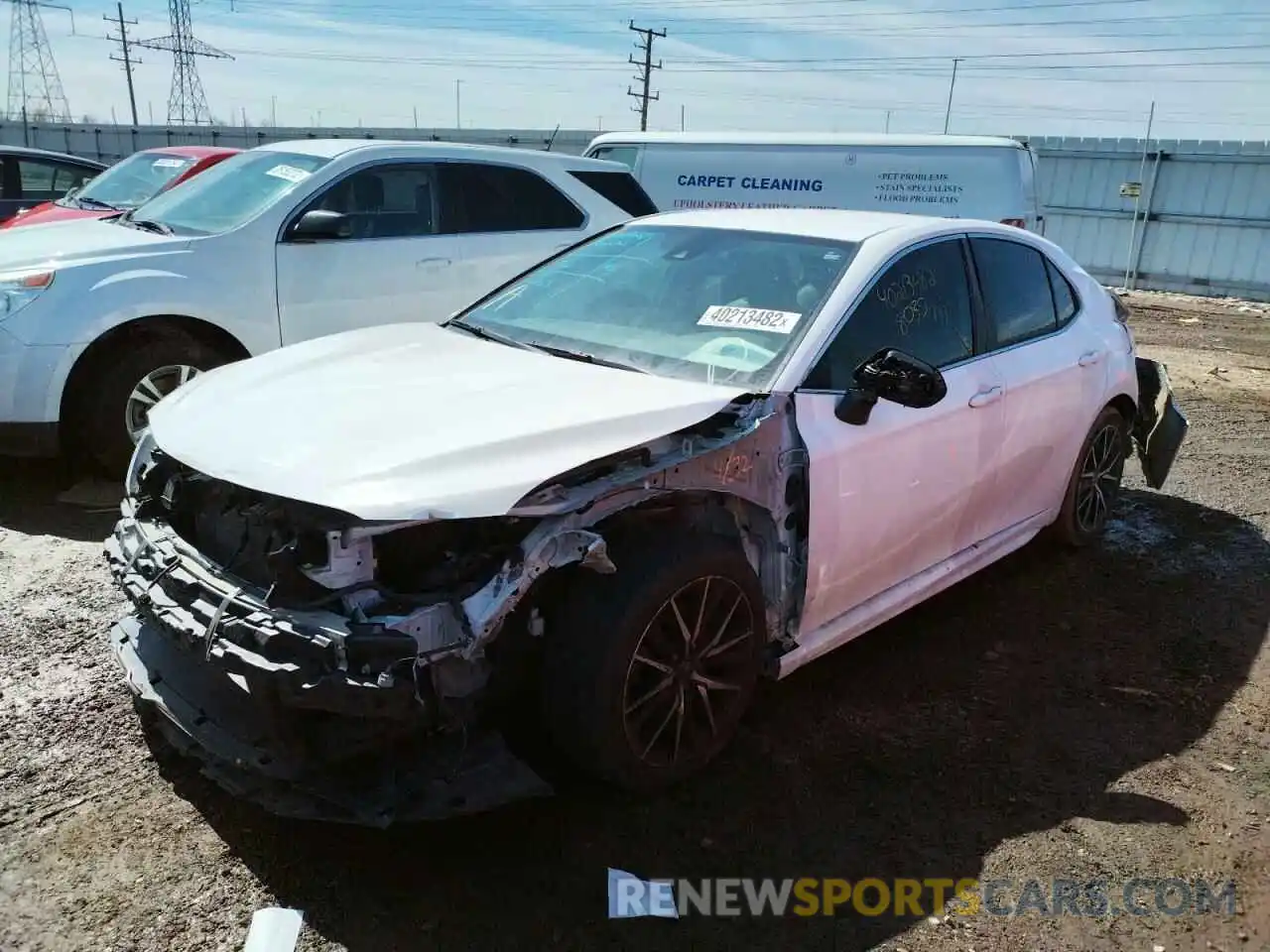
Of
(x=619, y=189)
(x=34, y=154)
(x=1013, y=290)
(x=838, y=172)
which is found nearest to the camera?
(x=1013, y=290)

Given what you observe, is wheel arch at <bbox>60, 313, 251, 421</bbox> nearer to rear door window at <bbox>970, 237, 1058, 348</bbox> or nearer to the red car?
rear door window at <bbox>970, 237, 1058, 348</bbox>

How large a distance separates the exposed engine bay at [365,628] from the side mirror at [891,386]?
0.52 metres

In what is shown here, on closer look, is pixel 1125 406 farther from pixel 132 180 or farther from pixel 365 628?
pixel 132 180

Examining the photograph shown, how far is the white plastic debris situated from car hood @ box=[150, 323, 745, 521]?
40.5 inches

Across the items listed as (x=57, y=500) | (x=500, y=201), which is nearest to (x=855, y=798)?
(x=57, y=500)

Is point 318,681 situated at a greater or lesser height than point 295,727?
greater

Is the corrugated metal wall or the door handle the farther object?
the corrugated metal wall

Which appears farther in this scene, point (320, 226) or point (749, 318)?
point (320, 226)

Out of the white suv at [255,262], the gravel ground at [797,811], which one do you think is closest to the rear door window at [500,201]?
the white suv at [255,262]

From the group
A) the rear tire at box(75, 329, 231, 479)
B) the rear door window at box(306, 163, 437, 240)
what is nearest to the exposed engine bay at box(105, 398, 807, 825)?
the rear tire at box(75, 329, 231, 479)

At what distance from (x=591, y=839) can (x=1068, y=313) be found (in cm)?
336

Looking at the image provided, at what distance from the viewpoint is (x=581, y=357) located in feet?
11.2

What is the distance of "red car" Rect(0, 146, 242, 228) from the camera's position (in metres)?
9.30

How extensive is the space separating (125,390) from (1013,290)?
4419 mm
